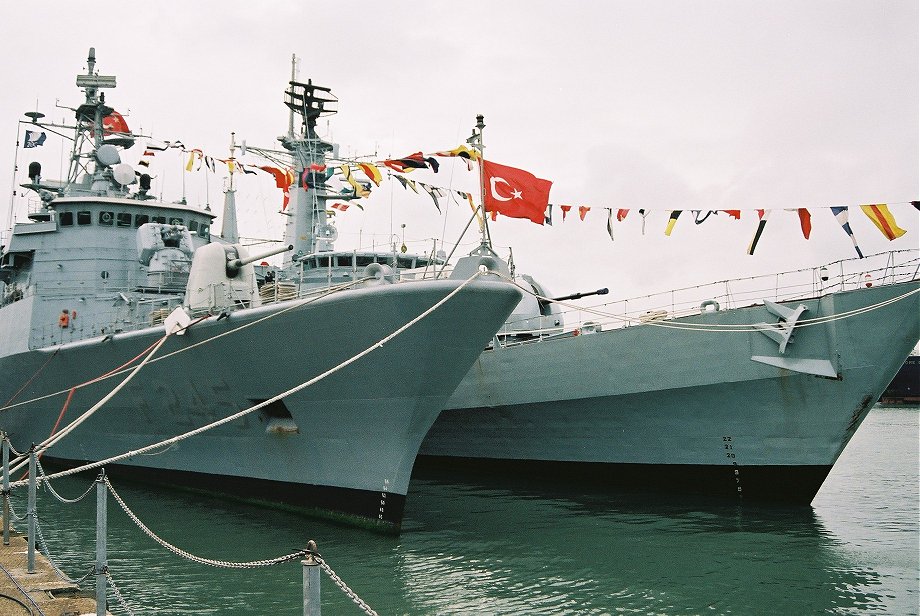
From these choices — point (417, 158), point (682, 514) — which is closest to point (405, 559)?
point (682, 514)

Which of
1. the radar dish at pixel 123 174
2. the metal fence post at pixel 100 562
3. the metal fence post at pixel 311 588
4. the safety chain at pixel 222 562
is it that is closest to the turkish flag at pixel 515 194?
the safety chain at pixel 222 562

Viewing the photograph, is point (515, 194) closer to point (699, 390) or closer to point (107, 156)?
point (699, 390)

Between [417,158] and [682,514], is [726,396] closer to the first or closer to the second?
[682,514]

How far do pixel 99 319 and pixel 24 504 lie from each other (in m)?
3.27

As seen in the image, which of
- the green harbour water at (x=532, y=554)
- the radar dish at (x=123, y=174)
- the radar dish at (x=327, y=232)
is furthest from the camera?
the radar dish at (x=327, y=232)

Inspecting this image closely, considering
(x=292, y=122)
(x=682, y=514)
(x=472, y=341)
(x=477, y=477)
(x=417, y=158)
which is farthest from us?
(x=292, y=122)

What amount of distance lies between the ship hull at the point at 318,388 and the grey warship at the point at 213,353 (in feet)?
0.07

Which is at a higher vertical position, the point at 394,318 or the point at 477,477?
the point at 394,318

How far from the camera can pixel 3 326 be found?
15695 mm

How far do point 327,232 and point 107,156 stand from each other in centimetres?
555

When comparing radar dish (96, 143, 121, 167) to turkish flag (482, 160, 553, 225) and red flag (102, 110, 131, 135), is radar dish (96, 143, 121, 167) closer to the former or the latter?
red flag (102, 110, 131, 135)

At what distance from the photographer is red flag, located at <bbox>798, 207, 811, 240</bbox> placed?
11453 mm

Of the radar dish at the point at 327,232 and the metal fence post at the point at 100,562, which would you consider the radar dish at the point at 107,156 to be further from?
the metal fence post at the point at 100,562

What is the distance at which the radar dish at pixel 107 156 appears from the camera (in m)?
16.9
